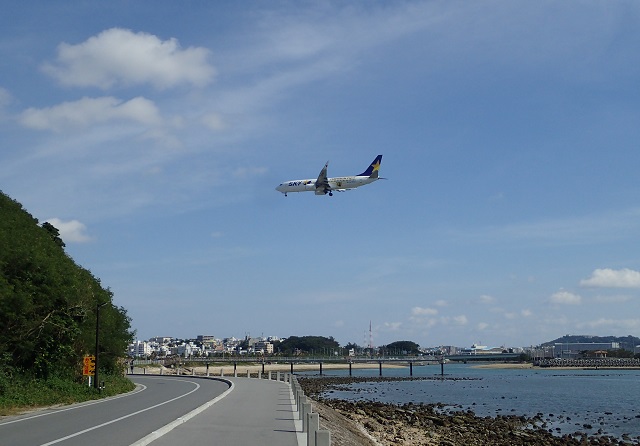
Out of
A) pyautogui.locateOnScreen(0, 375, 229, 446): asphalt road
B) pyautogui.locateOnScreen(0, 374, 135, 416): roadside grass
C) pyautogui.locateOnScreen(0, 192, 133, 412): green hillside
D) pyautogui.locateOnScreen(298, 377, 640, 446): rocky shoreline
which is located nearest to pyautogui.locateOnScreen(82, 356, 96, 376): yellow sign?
pyautogui.locateOnScreen(0, 374, 135, 416): roadside grass

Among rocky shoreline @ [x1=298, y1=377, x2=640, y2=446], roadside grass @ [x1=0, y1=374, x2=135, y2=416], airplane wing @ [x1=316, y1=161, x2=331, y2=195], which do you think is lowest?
rocky shoreline @ [x1=298, y1=377, x2=640, y2=446]

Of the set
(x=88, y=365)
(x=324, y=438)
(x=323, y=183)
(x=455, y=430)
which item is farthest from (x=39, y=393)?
(x=323, y=183)

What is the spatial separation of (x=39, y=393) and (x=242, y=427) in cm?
1710

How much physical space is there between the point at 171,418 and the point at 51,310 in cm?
1816

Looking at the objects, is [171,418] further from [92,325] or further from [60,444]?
[92,325]

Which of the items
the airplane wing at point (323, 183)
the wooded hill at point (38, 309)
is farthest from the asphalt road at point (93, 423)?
the airplane wing at point (323, 183)

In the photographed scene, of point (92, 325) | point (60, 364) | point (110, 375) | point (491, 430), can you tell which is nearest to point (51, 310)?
point (60, 364)

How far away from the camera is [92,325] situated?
166 ft

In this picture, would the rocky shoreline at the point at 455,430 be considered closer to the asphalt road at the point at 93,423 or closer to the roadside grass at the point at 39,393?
the asphalt road at the point at 93,423

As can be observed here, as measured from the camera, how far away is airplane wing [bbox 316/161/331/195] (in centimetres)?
6662

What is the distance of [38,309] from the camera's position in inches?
1610

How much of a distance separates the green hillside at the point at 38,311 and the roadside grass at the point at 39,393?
0.38 metres

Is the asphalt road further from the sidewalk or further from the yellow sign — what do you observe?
the yellow sign

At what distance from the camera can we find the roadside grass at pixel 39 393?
106ft
